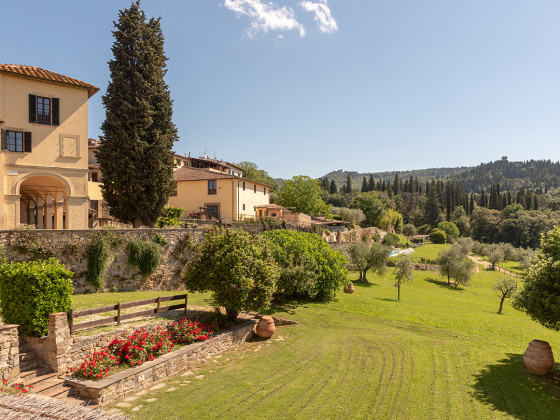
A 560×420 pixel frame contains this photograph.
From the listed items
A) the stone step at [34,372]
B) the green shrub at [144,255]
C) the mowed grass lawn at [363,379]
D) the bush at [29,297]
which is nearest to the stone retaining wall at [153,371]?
the mowed grass lawn at [363,379]

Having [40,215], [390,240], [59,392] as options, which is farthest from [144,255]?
[390,240]

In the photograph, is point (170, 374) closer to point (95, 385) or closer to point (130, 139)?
point (95, 385)

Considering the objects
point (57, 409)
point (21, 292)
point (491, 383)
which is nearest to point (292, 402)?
point (57, 409)

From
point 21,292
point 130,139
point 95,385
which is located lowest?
point 95,385

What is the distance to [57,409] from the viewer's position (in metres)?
5.84

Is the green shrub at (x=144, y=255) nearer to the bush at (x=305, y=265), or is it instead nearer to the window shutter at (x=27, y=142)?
the bush at (x=305, y=265)

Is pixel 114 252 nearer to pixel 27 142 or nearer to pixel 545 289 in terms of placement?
pixel 27 142

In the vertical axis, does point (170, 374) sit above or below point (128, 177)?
below

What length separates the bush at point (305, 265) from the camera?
2177 centimetres

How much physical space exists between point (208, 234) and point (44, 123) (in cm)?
1441

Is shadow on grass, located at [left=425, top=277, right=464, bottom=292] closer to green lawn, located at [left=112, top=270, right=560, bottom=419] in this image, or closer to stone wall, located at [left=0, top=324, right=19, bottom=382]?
green lawn, located at [left=112, top=270, right=560, bottom=419]

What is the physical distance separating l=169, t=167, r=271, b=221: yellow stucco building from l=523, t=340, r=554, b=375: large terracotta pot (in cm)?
2879

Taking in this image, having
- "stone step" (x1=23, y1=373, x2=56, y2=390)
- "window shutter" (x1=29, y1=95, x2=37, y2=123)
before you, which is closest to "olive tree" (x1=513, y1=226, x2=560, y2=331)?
"stone step" (x1=23, y1=373, x2=56, y2=390)

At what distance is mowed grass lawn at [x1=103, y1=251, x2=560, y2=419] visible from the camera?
9586mm
